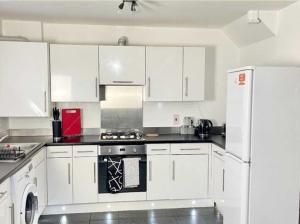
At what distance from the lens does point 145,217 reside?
334 centimetres

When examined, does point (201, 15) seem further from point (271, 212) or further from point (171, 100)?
point (271, 212)

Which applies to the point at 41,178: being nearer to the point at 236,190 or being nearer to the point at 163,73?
the point at 163,73

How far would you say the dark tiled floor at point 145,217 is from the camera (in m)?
3.22

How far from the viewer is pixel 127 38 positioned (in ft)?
12.6

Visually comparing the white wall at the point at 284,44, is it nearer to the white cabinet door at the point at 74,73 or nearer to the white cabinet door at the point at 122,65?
the white cabinet door at the point at 122,65

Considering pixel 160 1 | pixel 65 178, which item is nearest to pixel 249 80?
pixel 160 1

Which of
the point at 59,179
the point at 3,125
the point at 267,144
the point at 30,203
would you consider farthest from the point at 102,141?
the point at 267,144

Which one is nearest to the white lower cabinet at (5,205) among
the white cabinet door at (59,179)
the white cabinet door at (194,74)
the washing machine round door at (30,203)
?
the washing machine round door at (30,203)

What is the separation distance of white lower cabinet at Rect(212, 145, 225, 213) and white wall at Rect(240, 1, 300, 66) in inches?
47.6

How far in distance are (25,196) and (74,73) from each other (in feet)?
5.38

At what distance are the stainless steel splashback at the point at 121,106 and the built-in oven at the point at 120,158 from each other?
58cm

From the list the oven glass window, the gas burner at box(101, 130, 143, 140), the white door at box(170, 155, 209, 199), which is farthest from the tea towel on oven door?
the oven glass window

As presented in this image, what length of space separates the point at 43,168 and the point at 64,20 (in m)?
1.87

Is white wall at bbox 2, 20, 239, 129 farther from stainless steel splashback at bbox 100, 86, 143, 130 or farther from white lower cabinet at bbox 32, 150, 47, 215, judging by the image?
white lower cabinet at bbox 32, 150, 47, 215
